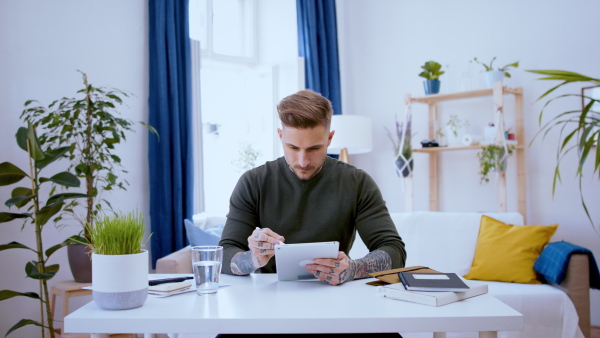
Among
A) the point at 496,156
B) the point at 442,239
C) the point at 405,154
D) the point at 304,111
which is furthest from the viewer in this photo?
the point at 405,154

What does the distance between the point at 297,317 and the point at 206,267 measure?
1.08ft

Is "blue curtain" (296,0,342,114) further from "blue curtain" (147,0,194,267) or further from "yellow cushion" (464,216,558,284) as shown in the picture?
"yellow cushion" (464,216,558,284)

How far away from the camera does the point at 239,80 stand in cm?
459

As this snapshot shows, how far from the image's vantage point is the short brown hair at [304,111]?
1729 mm

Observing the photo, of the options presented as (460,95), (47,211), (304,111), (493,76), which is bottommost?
(47,211)

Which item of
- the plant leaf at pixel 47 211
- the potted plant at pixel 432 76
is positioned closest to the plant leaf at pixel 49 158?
the plant leaf at pixel 47 211

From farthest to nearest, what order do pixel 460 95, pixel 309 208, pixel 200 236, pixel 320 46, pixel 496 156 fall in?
pixel 320 46, pixel 460 95, pixel 496 156, pixel 200 236, pixel 309 208

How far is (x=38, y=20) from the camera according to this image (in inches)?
130

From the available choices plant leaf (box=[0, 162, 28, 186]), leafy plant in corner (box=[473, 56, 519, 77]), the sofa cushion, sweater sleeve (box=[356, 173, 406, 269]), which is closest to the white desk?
sweater sleeve (box=[356, 173, 406, 269])

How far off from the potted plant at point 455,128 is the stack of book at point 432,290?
2.73 metres

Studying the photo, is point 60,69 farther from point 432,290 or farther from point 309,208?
point 432,290

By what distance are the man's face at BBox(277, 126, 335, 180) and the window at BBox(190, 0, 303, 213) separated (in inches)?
98.0

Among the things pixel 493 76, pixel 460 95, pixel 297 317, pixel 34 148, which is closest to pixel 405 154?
pixel 460 95

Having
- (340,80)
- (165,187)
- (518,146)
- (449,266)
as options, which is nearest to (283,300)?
(449,266)
